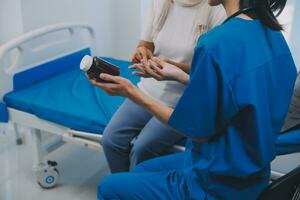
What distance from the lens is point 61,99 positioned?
2.10 meters

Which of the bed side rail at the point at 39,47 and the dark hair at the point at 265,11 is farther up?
the dark hair at the point at 265,11

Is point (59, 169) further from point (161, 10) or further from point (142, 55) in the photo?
point (161, 10)

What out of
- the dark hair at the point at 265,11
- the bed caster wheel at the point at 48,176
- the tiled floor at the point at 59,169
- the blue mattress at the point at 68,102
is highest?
the dark hair at the point at 265,11

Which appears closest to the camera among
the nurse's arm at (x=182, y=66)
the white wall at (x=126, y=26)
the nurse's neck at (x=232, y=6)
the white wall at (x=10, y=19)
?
the nurse's neck at (x=232, y=6)

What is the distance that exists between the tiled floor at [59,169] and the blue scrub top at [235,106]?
1157mm

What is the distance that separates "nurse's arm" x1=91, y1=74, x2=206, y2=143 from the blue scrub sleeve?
0.09m

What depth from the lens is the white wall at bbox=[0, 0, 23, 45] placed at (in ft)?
7.98

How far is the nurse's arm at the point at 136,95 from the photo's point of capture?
1.22 metres

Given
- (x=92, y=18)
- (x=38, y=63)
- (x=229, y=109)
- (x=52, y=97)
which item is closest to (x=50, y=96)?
(x=52, y=97)

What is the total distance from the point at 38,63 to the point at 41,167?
641mm

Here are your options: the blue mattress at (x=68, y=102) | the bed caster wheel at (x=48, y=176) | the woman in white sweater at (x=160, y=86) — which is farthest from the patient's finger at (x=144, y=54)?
the bed caster wheel at (x=48, y=176)

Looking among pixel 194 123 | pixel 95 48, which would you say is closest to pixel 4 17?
pixel 95 48

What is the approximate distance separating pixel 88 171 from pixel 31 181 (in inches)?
13.6

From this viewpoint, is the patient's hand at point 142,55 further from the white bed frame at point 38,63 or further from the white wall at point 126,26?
the white wall at point 126,26
